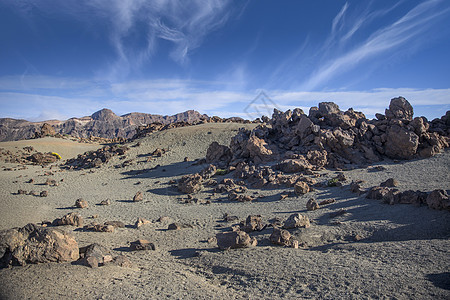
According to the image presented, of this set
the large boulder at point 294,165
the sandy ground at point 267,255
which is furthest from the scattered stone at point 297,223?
the large boulder at point 294,165

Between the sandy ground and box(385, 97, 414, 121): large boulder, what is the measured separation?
538 centimetres

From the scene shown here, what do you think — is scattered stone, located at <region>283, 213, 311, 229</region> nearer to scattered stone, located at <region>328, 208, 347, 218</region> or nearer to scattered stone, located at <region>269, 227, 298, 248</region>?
scattered stone, located at <region>269, 227, 298, 248</region>

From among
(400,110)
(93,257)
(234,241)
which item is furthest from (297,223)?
(400,110)

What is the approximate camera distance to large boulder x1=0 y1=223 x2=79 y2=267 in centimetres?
558

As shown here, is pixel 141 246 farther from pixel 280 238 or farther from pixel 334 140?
Result: pixel 334 140

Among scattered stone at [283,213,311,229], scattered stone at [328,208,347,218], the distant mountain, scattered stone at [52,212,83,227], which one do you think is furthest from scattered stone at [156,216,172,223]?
the distant mountain

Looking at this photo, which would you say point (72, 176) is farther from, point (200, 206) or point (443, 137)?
point (443, 137)

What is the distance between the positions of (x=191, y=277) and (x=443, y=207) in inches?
280

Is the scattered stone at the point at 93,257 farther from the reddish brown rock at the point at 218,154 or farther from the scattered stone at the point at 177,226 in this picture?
the reddish brown rock at the point at 218,154

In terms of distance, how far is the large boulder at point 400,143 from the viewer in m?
16.1

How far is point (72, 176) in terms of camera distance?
22234mm

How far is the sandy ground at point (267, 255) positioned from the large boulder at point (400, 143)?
1.88 m

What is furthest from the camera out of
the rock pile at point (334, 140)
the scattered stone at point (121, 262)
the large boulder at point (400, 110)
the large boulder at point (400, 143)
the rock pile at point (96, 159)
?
the rock pile at point (96, 159)

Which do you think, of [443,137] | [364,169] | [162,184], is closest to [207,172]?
[162,184]
